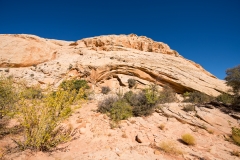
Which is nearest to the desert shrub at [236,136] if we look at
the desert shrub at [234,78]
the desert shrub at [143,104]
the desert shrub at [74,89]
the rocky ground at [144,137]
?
the rocky ground at [144,137]

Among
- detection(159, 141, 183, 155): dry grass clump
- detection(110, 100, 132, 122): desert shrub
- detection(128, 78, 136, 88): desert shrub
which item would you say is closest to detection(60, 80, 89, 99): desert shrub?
detection(110, 100, 132, 122): desert shrub

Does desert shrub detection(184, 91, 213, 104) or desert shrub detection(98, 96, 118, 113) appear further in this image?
desert shrub detection(184, 91, 213, 104)

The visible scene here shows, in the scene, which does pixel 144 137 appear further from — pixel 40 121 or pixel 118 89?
pixel 118 89

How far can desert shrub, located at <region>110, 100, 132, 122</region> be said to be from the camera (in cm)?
560

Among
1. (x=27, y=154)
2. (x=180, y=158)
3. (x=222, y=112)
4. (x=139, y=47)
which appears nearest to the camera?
(x=27, y=154)

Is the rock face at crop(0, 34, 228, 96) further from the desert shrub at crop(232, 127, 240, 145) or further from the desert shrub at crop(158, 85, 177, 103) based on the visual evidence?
the desert shrub at crop(232, 127, 240, 145)

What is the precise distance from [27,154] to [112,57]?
13.5m

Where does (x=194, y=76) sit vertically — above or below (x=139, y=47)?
below

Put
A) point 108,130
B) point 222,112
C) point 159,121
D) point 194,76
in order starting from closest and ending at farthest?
1. point 108,130
2. point 159,121
3. point 222,112
4. point 194,76

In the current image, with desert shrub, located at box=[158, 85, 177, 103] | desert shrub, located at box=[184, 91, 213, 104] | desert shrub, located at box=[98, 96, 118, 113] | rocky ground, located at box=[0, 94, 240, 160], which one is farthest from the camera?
desert shrub, located at box=[184, 91, 213, 104]

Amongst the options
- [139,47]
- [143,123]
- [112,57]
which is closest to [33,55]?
[112,57]

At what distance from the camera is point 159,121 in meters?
5.87

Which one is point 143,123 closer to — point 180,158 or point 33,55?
point 180,158

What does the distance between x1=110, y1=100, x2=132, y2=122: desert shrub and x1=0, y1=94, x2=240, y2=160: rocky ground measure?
272mm
